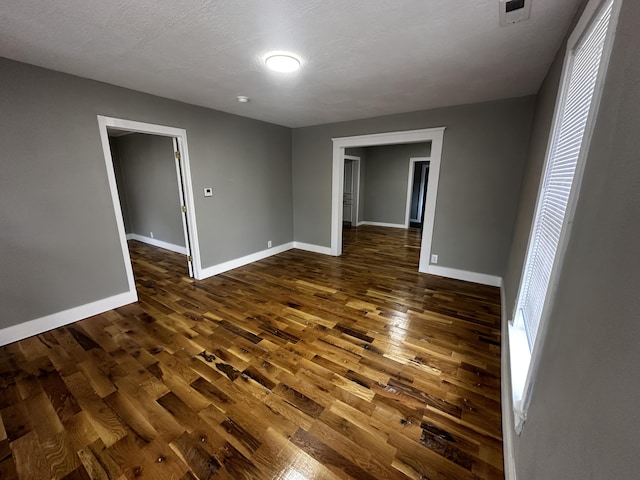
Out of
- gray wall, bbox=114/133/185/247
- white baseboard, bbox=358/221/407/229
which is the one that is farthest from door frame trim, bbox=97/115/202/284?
white baseboard, bbox=358/221/407/229

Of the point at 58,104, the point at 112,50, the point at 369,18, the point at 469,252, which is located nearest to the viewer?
the point at 369,18

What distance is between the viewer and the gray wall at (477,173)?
3059mm

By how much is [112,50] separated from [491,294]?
456 centimetres

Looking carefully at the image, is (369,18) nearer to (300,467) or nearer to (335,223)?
(300,467)

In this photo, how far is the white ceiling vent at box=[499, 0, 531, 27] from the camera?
4.47 feet

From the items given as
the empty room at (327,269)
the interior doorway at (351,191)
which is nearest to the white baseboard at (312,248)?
the empty room at (327,269)

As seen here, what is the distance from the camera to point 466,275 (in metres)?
3.66

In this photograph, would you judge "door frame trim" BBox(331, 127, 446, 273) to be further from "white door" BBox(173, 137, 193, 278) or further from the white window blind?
"white door" BBox(173, 137, 193, 278)

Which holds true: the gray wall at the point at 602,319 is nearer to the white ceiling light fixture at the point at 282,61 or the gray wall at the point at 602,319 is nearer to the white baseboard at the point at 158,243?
the white ceiling light fixture at the point at 282,61

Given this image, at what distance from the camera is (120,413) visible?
1615 mm

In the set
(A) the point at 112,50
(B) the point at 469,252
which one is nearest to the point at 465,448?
(B) the point at 469,252

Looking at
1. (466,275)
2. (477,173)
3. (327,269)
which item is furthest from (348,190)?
(466,275)

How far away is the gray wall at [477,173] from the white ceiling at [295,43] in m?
0.38

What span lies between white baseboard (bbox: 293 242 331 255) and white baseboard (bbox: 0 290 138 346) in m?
2.94
